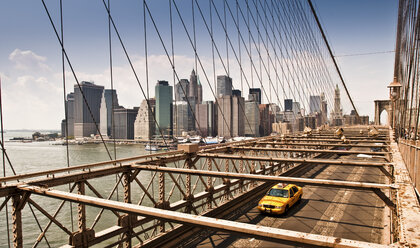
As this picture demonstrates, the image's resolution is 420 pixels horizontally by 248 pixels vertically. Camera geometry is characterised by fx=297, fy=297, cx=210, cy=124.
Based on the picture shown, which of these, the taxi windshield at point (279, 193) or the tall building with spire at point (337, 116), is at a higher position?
the tall building with spire at point (337, 116)

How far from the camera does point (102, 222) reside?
31.5 metres

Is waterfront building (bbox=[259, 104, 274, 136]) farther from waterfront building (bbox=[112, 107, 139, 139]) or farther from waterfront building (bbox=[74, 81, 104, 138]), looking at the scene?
waterfront building (bbox=[112, 107, 139, 139])

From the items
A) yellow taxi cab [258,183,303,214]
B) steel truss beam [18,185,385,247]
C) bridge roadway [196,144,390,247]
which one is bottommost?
bridge roadway [196,144,390,247]

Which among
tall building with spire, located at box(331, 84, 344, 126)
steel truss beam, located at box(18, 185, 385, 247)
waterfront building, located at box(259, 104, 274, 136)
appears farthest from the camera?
tall building with spire, located at box(331, 84, 344, 126)

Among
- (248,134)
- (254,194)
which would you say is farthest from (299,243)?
Answer: (248,134)

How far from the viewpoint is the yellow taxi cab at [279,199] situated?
15.0m

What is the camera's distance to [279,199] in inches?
623

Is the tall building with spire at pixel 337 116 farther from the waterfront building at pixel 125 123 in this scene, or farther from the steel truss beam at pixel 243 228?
the steel truss beam at pixel 243 228

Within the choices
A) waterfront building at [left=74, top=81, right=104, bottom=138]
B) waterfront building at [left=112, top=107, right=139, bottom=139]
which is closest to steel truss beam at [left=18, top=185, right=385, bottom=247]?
waterfront building at [left=74, top=81, right=104, bottom=138]

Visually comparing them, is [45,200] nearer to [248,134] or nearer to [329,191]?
[329,191]

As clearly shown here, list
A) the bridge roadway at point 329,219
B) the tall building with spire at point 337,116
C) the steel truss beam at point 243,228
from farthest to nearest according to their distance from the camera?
the tall building with spire at point 337,116 → the bridge roadway at point 329,219 → the steel truss beam at point 243,228

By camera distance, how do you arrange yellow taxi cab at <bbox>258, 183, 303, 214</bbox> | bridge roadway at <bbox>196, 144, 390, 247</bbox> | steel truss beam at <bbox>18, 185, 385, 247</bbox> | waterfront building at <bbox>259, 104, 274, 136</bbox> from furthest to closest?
waterfront building at <bbox>259, 104, 274, 136</bbox>, yellow taxi cab at <bbox>258, 183, 303, 214</bbox>, bridge roadway at <bbox>196, 144, 390, 247</bbox>, steel truss beam at <bbox>18, 185, 385, 247</bbox>

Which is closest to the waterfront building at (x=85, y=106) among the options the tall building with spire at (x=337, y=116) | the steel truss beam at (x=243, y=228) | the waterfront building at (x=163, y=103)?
the waterfront building at (x=163, y=103)

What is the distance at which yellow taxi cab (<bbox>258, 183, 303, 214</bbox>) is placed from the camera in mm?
14977
